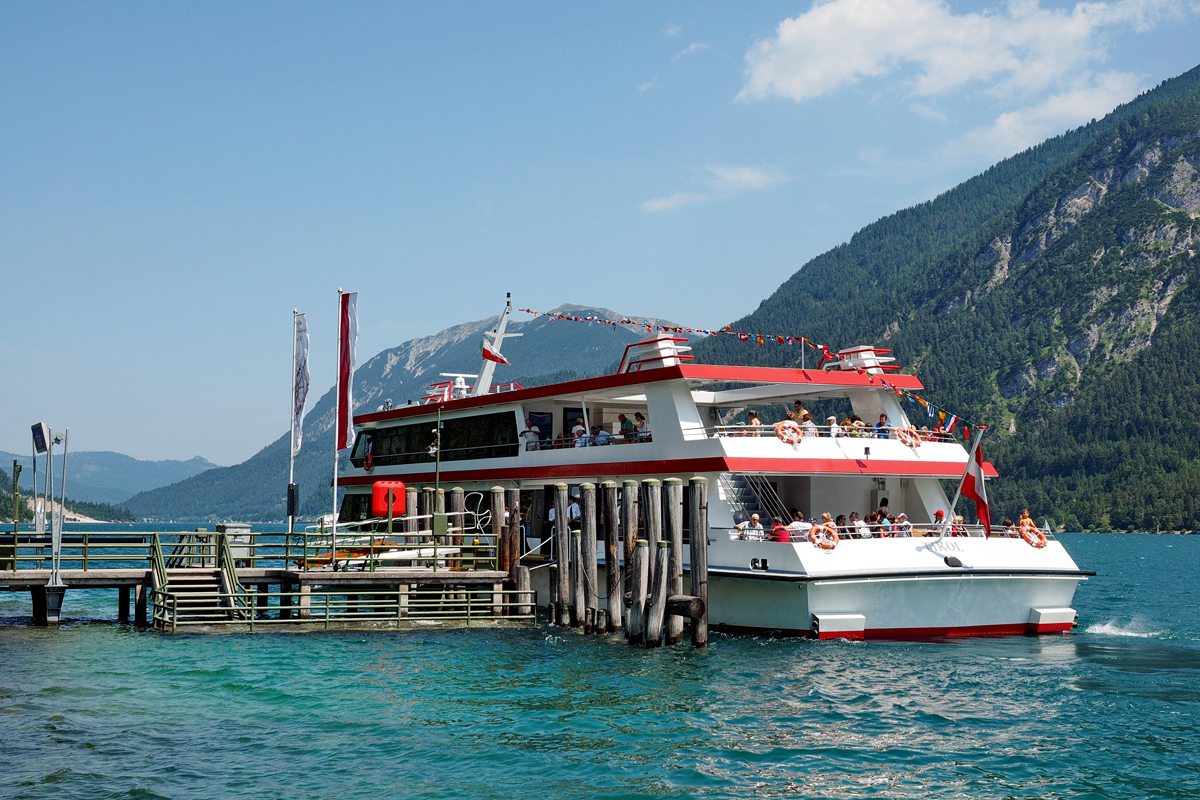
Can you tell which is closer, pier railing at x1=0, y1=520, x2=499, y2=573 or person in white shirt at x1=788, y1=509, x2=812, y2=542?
person in white shirt at x1=788, y1=509, x2=812, y2=542

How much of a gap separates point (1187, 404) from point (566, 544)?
608 feet

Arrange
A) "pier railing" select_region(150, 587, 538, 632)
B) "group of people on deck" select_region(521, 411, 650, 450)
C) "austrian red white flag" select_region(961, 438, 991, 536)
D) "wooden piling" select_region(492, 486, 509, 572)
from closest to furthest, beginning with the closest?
"austrian red white flag" select_region(961, 438, 991, 536) → "pier railing" select_region(150, 587, 538, 632) → "wooden piling" select_region(492, 486, 509, 572) → "group of people on deck" select_region(521, 411, 650, 450)

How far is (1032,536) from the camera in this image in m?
21.7

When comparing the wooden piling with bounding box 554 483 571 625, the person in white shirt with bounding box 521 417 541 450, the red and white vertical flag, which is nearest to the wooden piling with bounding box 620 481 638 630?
the wooden piling with bounding box 554 483 571 625

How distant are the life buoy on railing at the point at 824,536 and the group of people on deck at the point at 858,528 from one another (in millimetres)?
37

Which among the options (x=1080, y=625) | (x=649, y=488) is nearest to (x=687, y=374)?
(x=649, y=488)

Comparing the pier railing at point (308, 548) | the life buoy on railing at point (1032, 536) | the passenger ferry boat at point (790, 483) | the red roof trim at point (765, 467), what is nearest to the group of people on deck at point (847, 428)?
the passenger ferry boat at point (790, 483)

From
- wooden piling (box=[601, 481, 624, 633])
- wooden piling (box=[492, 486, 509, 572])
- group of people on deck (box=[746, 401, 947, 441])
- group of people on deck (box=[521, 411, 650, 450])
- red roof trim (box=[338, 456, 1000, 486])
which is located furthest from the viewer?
group of people on deck (box=[521, 411, 650, 450])

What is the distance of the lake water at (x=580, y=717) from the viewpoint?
469 inches

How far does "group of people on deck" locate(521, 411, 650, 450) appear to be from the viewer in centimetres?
2502

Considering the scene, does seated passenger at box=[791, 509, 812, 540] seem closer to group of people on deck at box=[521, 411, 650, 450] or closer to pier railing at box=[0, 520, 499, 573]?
group of people on deck at box=[521, 411, 650, 450]

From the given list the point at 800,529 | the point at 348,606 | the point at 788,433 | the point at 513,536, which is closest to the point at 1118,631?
the point at 788,433

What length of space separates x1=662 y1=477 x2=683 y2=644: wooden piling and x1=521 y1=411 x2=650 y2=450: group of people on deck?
12.6ft

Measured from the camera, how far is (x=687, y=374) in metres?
22.6
